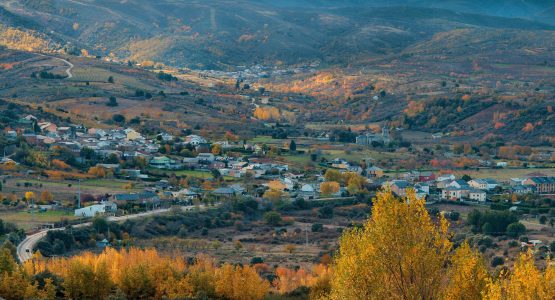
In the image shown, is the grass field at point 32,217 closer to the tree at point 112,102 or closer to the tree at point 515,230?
the tree at point 515,230

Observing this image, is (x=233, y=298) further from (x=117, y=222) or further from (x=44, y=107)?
(x=44, y=107)

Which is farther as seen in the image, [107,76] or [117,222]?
[107,76]

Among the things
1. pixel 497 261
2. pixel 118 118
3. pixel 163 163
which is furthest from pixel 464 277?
pixel 118 118

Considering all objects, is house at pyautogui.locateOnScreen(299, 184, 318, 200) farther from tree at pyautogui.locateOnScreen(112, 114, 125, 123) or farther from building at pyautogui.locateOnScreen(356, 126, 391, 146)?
tree at pyautogui.locateOnScreen(112, 114, 125, 123)

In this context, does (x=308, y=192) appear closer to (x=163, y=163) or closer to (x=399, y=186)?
(x=399, y=186)

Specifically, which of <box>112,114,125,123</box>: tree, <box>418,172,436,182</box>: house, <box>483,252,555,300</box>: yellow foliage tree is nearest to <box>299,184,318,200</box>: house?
<box>418,172,436,182</box>: house

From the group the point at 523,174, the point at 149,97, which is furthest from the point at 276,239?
the point at 149,97
